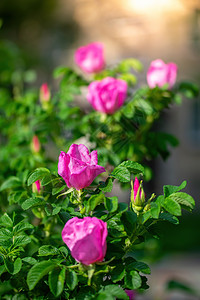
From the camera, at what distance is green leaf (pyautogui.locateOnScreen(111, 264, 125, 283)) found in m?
1.02

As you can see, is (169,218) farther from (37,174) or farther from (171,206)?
(37,174)

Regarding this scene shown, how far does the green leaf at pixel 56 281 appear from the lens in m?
0.94

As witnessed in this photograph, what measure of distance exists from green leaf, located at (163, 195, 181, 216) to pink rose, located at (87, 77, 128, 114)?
29.6 inches

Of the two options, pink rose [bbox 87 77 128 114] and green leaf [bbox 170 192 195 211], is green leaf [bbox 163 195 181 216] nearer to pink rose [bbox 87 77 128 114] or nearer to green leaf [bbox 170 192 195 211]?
green leaf [bbox 170 192 195 211]

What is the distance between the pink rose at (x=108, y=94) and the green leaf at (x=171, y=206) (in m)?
0.75

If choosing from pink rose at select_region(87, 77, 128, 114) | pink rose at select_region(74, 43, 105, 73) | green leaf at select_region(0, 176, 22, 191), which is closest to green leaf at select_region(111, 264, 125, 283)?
green leaf at select_region(0, 176, 22, 191)

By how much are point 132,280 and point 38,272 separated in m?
0.21

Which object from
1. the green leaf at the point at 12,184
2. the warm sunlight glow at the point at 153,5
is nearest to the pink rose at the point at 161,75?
the green leaf at the point at 12,184

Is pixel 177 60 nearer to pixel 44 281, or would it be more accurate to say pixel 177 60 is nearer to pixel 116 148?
pixel 116 148

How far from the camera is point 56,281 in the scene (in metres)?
0.96

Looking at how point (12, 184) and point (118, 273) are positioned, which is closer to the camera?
point (118, 273)

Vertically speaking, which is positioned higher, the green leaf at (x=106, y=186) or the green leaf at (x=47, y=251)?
the green leaf at (x=106, y=186)

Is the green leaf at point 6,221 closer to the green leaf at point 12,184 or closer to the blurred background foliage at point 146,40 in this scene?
the green leaf at point 12,184

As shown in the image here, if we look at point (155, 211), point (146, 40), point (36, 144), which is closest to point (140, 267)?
point (155, 211)
